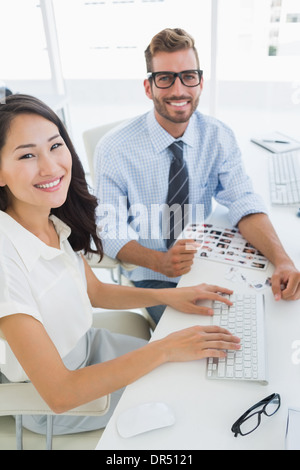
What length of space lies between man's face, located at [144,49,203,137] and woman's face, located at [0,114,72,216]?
2.21ft

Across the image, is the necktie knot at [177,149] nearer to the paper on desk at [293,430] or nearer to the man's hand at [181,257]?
the man's hand at [181,257]

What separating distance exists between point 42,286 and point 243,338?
0.50m

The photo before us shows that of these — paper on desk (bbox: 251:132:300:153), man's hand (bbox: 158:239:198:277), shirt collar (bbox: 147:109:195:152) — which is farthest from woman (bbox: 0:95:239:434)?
paper on desk (bbox: 251:132:300:153)

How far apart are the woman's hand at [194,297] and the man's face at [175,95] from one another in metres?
0.76

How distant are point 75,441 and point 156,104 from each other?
4.00 ft

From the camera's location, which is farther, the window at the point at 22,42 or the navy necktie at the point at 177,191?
the window at the point at 22,42

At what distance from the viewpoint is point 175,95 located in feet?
5.38

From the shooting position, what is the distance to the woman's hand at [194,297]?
3.74 feet

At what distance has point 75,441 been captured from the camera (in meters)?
1.09

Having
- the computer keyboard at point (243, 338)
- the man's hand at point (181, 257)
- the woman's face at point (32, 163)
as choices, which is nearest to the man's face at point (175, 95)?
the man's hand at point (181, 257)

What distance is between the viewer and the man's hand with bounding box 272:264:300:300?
1.17 meters

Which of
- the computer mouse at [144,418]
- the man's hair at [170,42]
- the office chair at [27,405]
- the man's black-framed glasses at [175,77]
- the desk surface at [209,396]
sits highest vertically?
the man's hair at [170,42]

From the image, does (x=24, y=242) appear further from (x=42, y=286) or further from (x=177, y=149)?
(x=177, y=149)

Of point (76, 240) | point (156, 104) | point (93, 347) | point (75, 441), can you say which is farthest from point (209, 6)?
point (75, 441)
